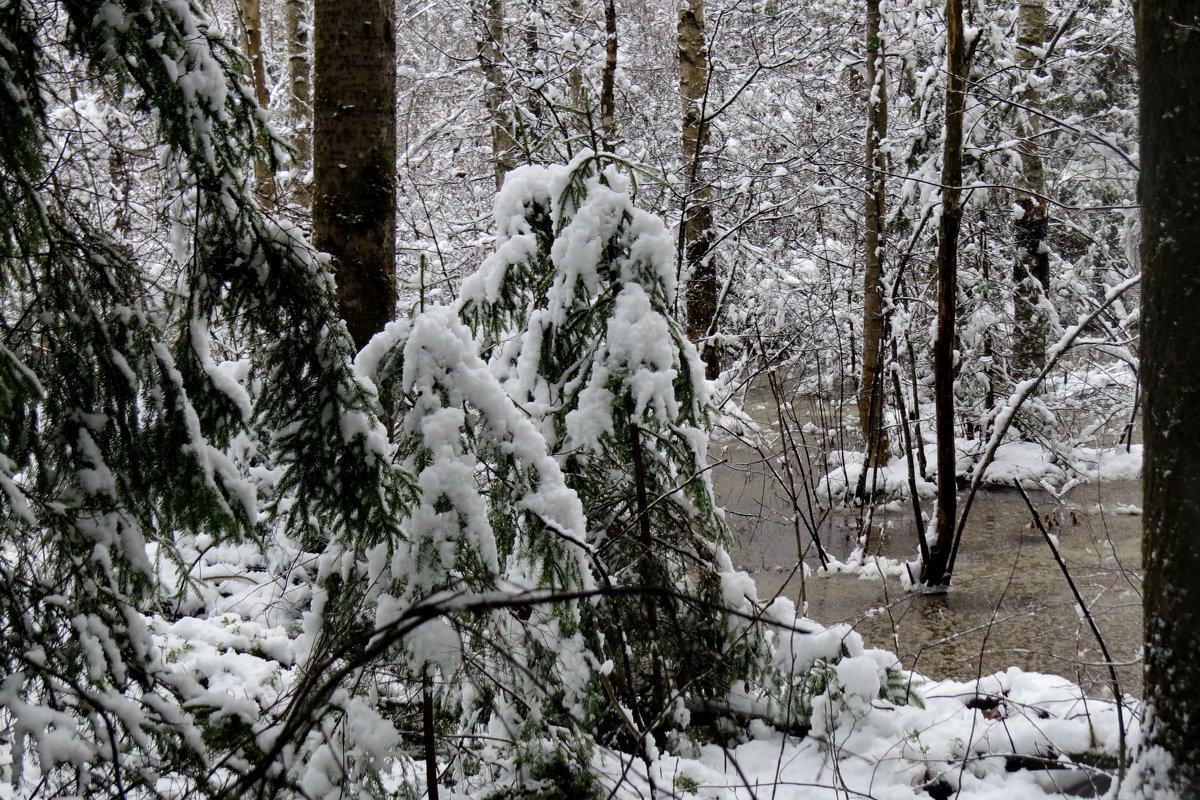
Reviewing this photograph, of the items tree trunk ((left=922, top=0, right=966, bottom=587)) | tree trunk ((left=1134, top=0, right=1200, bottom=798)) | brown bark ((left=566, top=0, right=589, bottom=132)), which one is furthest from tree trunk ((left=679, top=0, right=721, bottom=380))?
tree trunk ((left=1134, top=0, right=1200, bottom=798))

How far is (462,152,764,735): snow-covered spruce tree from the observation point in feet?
10.8

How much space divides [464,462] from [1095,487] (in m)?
8.78

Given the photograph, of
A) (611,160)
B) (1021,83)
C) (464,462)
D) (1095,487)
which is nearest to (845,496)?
(1095,487)

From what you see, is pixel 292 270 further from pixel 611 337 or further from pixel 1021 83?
pixel 1021 83

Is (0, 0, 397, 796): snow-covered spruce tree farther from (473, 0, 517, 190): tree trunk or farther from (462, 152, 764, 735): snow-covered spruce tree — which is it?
(473, 0, 517, 190): tree trunk

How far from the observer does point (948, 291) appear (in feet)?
20.5

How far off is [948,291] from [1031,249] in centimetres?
519

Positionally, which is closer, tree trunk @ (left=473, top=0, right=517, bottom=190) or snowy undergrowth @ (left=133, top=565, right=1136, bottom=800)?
snowy undergrowth @ (left=133, top=565, right=1136, bottom=800)

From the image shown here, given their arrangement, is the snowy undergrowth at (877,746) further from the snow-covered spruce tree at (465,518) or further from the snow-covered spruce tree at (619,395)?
the snow-covered spruce tree at (465,518)

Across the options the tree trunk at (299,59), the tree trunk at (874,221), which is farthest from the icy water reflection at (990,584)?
the tree trunk at (299,59)

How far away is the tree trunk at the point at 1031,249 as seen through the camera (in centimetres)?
1015

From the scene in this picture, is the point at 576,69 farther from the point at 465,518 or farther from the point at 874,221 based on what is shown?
the point at 465,518

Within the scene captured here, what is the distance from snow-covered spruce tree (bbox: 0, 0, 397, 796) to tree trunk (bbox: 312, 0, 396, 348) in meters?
1.32

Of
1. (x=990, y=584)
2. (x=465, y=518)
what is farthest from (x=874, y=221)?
(x=465, y=518)
